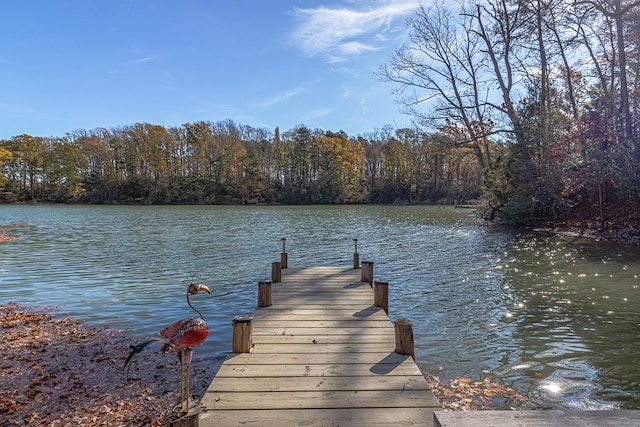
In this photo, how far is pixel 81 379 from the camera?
14.5ft

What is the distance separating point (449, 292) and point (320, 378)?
232 inches

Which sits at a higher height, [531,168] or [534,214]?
[531,168]

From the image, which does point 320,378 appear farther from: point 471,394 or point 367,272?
point 367,272

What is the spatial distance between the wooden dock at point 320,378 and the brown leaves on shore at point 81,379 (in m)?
0.89

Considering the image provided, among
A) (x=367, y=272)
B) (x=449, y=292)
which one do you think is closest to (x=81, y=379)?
(x=367, y=272)

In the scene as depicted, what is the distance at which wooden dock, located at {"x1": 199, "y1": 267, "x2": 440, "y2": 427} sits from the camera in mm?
2900

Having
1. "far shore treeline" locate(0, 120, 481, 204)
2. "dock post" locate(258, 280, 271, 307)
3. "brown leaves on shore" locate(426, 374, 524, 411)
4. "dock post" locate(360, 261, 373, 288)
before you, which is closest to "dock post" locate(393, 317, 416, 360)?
"brown leaves on shore" locate(426, 374, 524, 411)

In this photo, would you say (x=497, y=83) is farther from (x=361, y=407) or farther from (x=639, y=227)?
(x=361, y=407)

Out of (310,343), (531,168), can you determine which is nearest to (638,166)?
(531,168)

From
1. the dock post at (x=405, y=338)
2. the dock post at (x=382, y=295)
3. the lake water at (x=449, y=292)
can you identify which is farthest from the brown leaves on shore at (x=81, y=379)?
the dock post at (x=382, y=295)

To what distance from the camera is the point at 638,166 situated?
15016 mm

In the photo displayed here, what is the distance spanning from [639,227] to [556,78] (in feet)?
36.0

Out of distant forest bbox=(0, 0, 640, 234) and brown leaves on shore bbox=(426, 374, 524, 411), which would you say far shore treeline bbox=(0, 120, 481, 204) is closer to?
distant forest bbox=(0, 0, 640, 234)

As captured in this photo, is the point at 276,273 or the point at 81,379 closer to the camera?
the point at 81,379
